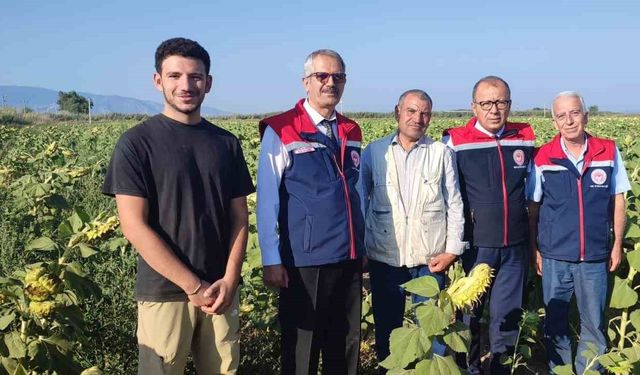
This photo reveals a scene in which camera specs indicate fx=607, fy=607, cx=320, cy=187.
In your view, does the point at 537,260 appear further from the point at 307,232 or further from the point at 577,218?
the point at 307,232

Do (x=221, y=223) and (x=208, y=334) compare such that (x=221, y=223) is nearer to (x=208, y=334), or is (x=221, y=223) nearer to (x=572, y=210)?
(x=208, y=334)

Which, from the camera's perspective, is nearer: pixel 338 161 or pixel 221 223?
pixel 221 223

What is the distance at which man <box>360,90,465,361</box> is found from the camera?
328 cm

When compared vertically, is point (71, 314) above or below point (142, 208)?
below

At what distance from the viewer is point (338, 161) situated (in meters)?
3.10

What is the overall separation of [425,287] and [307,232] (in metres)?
0.80

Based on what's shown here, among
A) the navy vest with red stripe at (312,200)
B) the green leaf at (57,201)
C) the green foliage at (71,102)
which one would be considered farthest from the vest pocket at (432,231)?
the green foliage at (71,102)

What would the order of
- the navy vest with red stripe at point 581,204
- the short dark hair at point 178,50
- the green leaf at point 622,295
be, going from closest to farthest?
the short dark hair at point 178,50
the navy vest with red stripe at point 581,204
the green leaf at point 622,295

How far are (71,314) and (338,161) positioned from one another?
1.43m

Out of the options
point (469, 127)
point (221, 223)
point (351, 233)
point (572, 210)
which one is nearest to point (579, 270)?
point (572, 210)

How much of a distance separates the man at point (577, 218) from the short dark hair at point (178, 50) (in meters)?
2.04

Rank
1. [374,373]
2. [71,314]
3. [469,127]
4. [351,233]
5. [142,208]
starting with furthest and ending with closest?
[374,373]
[469,127]
[351,233]
[71,314]
[142,208]

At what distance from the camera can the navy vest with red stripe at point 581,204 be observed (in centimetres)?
341

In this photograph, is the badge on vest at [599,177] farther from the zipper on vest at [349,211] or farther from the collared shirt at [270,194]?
the collared shirt at [270,194]
